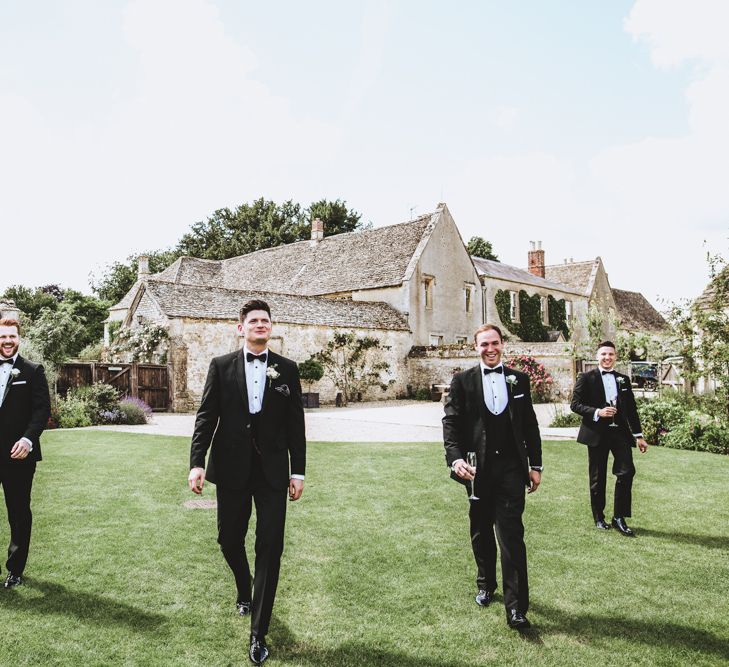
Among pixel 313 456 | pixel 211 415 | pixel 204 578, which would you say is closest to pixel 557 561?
pixel 204 578

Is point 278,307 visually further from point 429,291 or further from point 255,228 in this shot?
point 255,228

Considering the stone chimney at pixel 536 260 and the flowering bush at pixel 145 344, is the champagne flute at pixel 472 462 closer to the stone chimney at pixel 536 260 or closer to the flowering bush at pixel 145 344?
the flowering bush at pixel 145 344

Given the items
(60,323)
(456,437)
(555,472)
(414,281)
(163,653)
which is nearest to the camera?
(163,653)

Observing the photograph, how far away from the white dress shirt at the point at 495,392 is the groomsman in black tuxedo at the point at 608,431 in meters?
2.49

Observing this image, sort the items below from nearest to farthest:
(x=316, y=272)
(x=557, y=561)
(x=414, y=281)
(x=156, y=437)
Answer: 1. (x=557, y=561)
2. (x=156, y=437)
3. (x=414, y=281)
4. (x=316, y=272)

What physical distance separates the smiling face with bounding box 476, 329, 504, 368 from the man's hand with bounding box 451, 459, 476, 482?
773mm

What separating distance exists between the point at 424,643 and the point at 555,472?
6.72 metres

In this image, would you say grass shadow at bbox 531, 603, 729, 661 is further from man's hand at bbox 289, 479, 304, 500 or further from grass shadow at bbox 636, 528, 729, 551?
grass shadow at bbox 636, 528, 729, 551

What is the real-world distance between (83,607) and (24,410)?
1704 mm

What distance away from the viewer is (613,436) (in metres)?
7.11

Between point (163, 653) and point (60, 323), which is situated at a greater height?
point (60, 323)

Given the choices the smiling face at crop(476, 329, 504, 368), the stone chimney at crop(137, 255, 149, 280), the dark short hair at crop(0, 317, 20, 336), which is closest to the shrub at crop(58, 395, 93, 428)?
the dark short hair at crop(0, 317, 20, 336)

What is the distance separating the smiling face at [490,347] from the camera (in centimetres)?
480

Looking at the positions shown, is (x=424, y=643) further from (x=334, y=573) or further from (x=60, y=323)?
(x=60, y=323)
